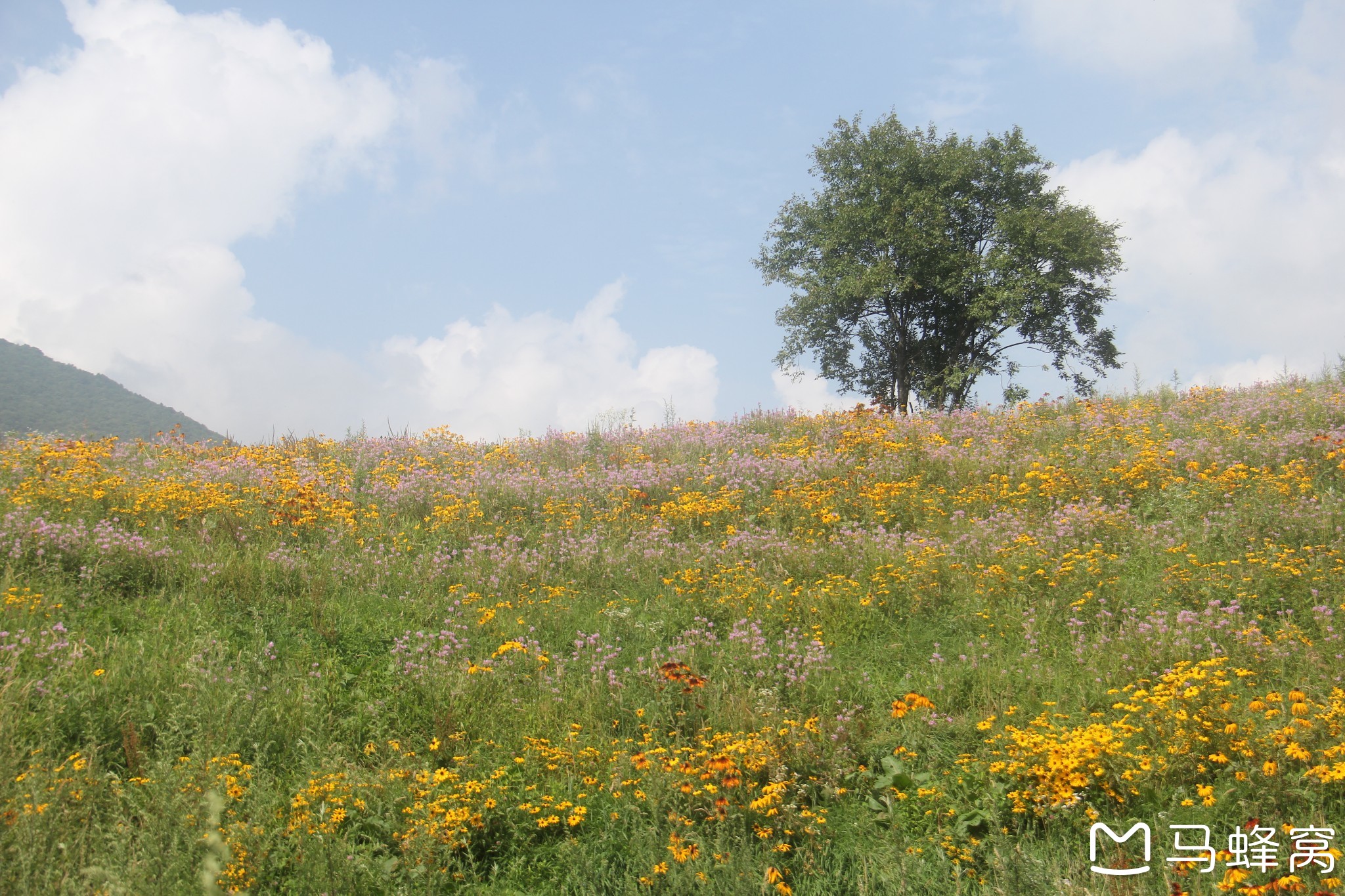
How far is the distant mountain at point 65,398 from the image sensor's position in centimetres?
7275

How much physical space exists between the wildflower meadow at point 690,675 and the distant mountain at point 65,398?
7046cm

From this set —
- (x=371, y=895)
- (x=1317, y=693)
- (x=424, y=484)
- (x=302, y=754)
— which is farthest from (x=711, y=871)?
(x=424, y=484)

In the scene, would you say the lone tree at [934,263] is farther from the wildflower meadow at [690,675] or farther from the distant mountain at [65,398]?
the distant mountain at [65,398]

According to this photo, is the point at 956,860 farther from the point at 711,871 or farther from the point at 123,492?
the point at 123,492

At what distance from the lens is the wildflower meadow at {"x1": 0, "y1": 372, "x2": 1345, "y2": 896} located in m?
4.11

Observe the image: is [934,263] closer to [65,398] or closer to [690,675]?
[690,675]

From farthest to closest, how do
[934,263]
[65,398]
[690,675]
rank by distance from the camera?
[65,398]
[934,263]
[690,675]

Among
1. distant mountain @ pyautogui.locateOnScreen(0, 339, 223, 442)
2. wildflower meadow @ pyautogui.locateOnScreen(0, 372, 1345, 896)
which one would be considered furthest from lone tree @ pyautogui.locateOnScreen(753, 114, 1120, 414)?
distant mountain @ pyautogui.locateOnScreen(0, 339, 223, 442)

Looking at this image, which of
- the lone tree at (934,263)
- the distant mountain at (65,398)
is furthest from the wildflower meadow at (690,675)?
the distant mountain at (65,398)

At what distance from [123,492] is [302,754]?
6010mm

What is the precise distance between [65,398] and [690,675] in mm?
101871

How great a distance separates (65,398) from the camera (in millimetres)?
82750

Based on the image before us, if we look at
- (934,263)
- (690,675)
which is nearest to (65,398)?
(934,263)

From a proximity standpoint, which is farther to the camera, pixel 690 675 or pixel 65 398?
pixel 65 398
